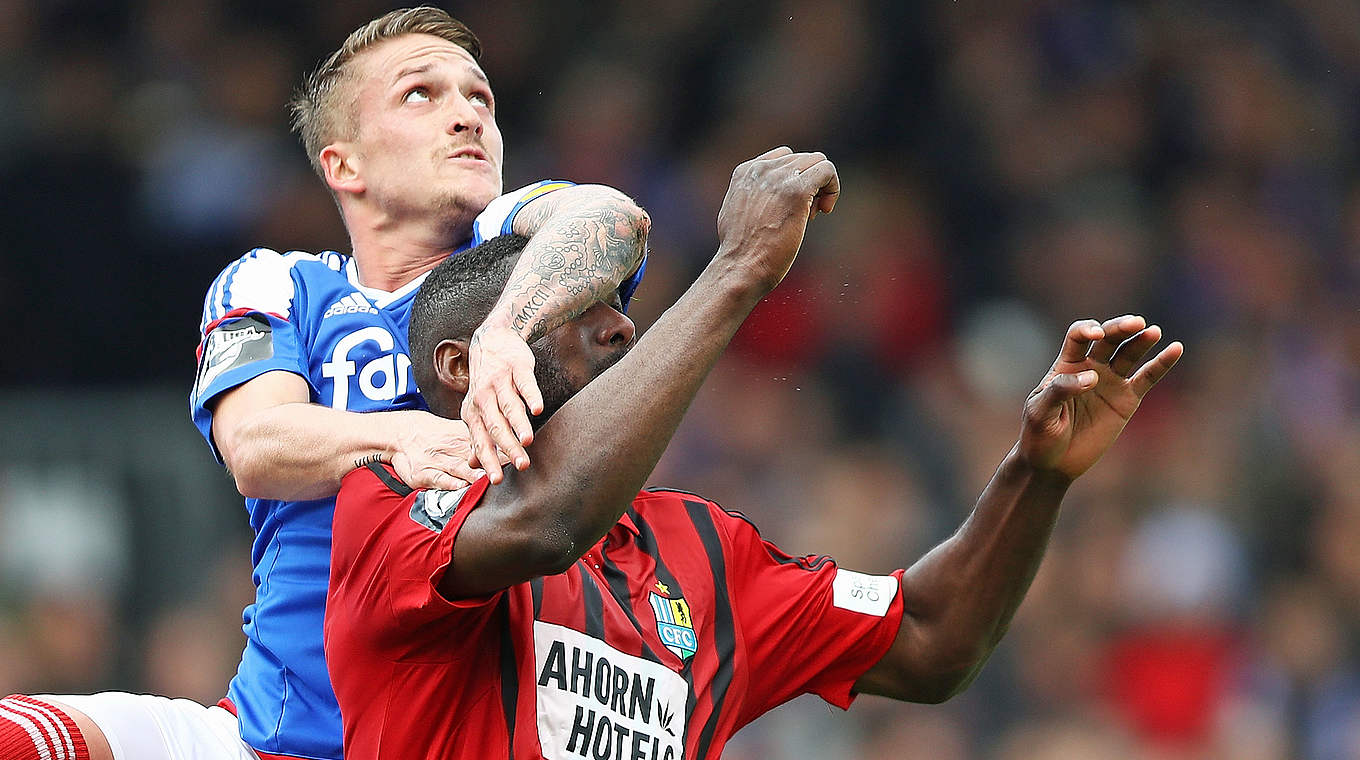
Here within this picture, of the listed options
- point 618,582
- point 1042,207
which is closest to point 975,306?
point 1042,207

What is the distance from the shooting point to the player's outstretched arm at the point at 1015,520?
3.29 m

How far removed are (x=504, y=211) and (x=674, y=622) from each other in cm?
92

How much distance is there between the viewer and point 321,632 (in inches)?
128

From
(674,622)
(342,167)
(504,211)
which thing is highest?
(342,167)

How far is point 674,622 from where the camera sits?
320 cm

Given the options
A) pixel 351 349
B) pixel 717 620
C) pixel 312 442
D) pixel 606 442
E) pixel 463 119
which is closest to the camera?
pixel 606 442

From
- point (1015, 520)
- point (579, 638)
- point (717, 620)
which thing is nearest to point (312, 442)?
point (579, 638)

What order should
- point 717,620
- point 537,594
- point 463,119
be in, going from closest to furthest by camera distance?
point 537,594
point 717,620
point 463,119

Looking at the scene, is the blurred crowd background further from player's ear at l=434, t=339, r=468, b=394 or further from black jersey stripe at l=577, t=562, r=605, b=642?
player's ear at l=434, t=339, r=468, b=394

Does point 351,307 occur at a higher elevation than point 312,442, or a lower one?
higher

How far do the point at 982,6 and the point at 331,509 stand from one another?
24.2 ft

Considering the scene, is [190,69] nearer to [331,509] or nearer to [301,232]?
[301,232]

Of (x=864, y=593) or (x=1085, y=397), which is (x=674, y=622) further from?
(x=1085, y=397)

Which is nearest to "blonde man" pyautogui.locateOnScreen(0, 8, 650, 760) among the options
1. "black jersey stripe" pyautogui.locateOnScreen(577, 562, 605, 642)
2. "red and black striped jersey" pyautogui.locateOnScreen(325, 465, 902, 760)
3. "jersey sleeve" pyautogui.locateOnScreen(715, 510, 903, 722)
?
"red and black striped jersey" pyautogui.locateOnScreen(325, 465, 902, 760)
